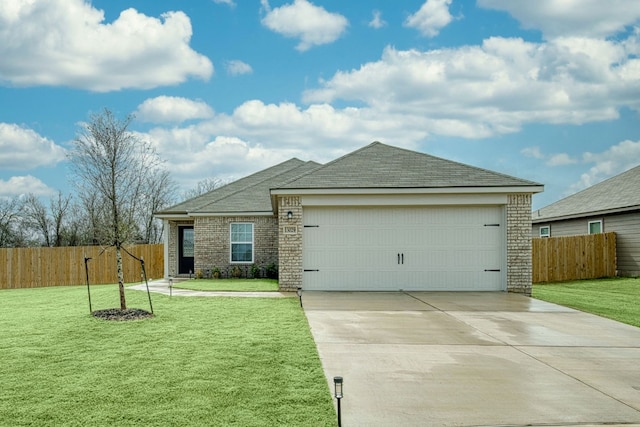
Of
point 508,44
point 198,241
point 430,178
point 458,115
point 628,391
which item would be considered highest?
point 508,44

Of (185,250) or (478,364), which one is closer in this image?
(478,364)

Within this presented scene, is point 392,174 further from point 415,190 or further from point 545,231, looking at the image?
point 545,231

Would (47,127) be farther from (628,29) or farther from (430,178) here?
(628,29)

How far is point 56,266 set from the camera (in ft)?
73.3

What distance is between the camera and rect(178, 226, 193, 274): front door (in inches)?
868

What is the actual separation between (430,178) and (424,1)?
495 cm

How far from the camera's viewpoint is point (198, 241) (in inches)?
819

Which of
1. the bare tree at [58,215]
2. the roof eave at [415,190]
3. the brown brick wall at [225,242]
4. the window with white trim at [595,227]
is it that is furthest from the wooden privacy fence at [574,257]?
the bare tree at [58,215]

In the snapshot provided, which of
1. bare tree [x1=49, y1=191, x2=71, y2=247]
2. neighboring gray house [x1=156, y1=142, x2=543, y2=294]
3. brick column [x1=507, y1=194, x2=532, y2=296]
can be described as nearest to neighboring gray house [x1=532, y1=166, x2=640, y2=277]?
brick column [x1=507, y1=194, x2=532, y2=296]

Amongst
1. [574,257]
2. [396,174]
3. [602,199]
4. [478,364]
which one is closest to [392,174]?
[396,174]

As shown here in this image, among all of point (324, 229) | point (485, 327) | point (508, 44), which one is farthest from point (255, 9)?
point (485, 327)

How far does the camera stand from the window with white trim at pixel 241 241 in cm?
2067

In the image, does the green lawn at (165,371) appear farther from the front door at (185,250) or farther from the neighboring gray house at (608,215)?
the neighboring gray house at (608,215)

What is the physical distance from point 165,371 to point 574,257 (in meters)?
19.0
